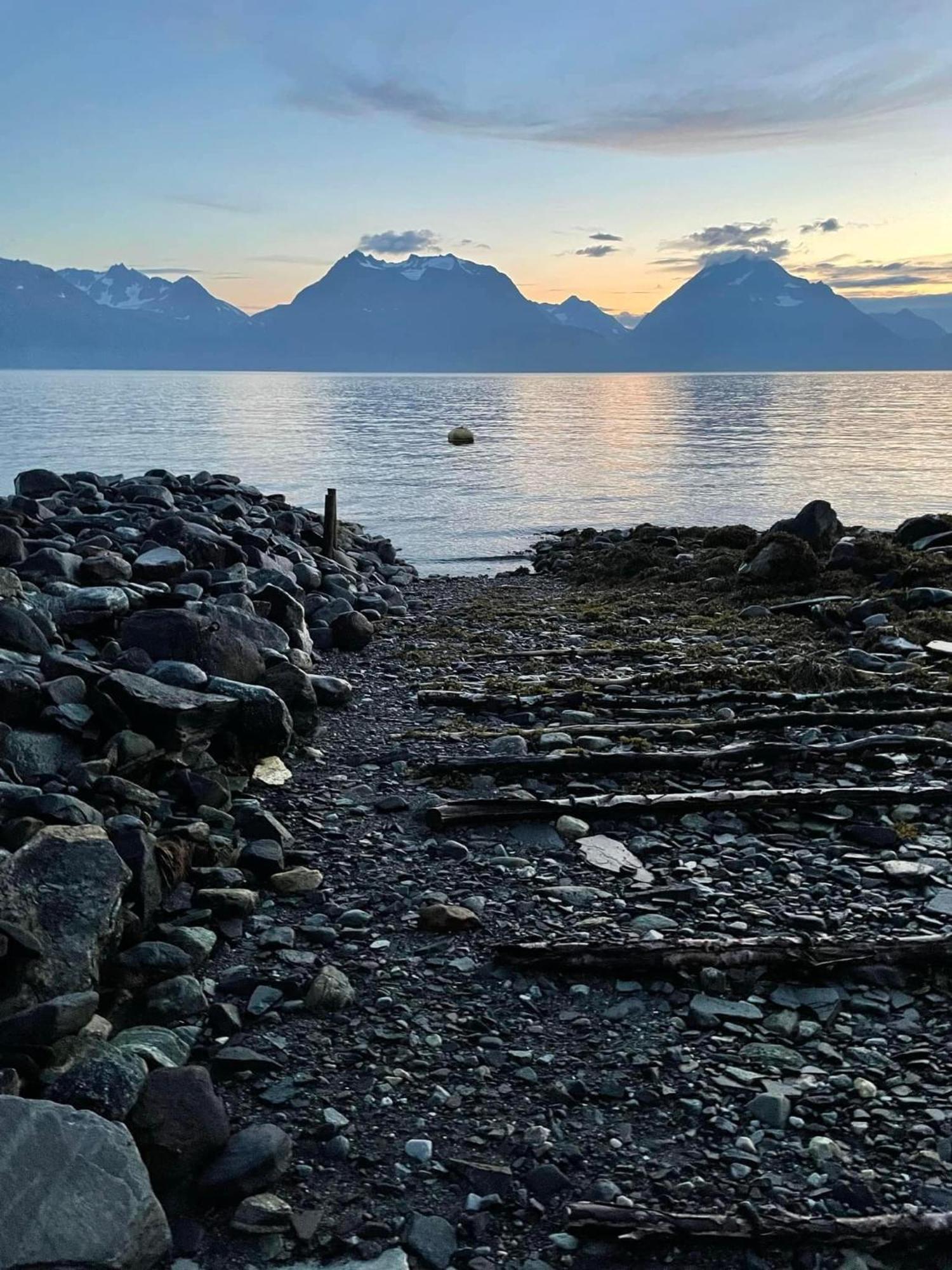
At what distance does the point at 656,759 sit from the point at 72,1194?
5.59 meters

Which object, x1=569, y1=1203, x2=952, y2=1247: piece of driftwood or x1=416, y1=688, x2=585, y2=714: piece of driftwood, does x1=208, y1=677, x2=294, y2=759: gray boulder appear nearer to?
x1=416, y1=688, x2=585, y2=714: piece of driftwood

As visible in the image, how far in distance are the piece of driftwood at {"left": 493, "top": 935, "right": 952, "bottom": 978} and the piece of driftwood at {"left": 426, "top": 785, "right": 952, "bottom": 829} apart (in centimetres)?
189

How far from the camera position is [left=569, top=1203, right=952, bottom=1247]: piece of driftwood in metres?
3.65

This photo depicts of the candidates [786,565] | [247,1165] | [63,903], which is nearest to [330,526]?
[786,565]

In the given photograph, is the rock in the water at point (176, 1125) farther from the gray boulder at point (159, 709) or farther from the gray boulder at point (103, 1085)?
the gray boulder at point (159, 709)

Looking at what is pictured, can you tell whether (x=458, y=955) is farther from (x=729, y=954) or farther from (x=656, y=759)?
(x=656, y=759)

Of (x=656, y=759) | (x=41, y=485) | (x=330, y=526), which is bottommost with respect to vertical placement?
(x=656, y=759)

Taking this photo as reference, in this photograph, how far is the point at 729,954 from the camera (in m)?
5.36

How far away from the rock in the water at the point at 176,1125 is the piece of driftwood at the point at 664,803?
3256 millimetres

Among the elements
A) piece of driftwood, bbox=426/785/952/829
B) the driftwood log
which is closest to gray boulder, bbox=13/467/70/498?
the driftwood log

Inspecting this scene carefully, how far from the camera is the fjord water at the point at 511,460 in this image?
3881 cm

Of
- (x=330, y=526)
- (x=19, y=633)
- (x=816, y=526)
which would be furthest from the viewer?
(x=816, y=526)

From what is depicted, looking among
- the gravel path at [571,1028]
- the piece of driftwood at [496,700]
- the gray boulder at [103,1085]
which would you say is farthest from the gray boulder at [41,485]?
the gray boulder at [103,1085]

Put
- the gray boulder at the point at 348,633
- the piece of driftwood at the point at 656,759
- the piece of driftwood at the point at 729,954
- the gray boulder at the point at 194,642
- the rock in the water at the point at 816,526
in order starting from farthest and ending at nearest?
the rock in the water at the point at 816,526 → the gray boulder at the point at 348,633 → the gray boulder at the point at 194,642 → the piece of driftwood at the point at 656,759 → the piece of driftwood at the point at 729,954
